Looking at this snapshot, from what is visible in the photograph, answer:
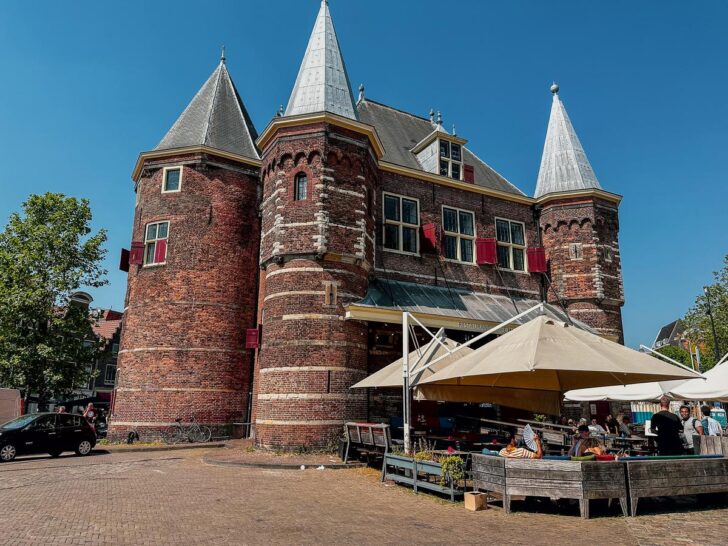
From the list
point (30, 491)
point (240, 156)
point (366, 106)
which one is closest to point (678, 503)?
point (30, 491)

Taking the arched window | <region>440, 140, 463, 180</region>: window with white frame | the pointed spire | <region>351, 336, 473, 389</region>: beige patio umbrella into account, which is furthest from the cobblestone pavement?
the pointed spire

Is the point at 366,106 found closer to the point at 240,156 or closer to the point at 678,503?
the point at 240,156

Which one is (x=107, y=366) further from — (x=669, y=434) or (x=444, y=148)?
(x=669, y=434)

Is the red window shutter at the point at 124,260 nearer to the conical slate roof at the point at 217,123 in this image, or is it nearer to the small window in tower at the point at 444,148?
the conical slate roof at the point at 217,123

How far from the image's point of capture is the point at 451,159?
2314cm

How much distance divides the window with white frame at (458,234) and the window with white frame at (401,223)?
1.46 m

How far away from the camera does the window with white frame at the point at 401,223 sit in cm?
2061

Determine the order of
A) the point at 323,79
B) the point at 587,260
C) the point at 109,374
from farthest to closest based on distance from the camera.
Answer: the point at 109,374
the point at 587,260
the point at 323,79

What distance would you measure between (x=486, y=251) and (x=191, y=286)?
12022 millimetres

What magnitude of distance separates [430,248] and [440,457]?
12.4 metres

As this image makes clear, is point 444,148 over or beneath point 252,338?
over

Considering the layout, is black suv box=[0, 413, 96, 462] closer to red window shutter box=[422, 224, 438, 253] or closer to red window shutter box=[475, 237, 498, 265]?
red window shutter box=[422, 224, 438, 253]

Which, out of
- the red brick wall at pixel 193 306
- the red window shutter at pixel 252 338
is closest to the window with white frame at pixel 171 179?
the red brick wall at pixel 193 306

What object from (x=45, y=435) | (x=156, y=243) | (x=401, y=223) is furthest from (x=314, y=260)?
(x=45, y=435)
